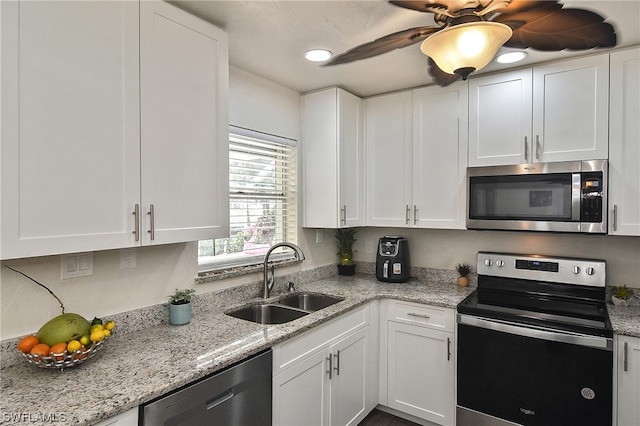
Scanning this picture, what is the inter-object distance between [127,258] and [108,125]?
2.19ft

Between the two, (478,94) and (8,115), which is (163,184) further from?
(478,94)

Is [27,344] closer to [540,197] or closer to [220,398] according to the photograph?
[220,398]

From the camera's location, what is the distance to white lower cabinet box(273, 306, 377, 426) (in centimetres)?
182

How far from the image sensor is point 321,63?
7.54 ft

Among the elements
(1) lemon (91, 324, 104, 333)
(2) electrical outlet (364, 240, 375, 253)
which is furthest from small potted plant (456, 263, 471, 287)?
(1) lemon (91, 324, 104, 333)

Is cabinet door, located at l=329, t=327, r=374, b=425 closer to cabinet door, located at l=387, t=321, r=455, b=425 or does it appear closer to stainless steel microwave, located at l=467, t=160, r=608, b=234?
cabinet door, located at l=387, t=321, r=455, b=425

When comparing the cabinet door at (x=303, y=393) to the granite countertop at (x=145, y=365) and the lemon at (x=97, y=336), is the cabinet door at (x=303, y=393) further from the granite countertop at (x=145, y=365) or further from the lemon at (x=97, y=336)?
the lemon at (x=97, y=336)

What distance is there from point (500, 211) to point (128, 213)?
2.11 m

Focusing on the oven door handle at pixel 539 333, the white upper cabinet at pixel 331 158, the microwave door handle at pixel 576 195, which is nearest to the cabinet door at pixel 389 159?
the white upper cabinet at pixel 331 158

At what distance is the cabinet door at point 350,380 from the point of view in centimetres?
218

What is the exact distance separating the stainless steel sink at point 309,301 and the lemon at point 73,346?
1.35 metres

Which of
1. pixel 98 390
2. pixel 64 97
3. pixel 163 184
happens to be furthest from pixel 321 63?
pixel 98 390

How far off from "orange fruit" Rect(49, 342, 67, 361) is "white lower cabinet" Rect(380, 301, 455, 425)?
6.14ft

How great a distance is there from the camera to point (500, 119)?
7.98 ft
